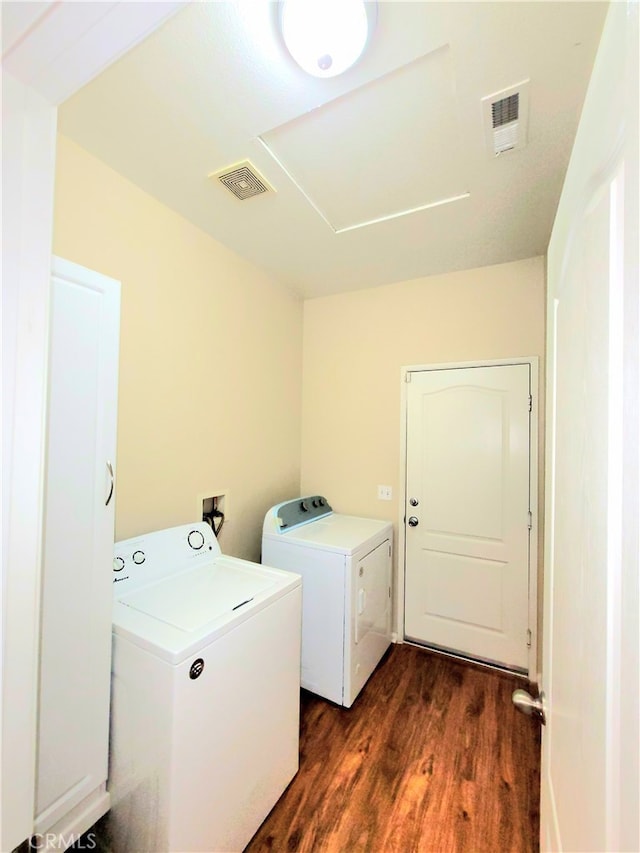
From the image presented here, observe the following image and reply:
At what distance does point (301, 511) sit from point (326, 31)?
233 centimetres

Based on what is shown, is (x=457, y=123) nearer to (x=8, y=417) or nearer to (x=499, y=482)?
(x=8, y=417)

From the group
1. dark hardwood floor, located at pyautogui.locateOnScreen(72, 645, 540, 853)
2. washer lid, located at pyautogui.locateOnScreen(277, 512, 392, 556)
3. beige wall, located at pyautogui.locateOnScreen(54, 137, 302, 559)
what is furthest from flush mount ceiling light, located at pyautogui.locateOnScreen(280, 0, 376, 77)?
dark hardwood floor, located at pyautogui.locateOnScreen(72, 645, 540, 853)

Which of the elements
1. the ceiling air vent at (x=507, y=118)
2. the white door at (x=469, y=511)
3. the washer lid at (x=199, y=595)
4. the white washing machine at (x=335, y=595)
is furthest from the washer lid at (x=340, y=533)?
the ceiling air vent at (x=507, y=118)

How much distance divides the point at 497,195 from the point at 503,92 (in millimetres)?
577

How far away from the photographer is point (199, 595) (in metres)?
1.45

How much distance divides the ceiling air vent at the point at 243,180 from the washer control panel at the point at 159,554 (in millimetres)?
1672

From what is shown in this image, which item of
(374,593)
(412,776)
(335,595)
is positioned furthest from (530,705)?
(374,593)

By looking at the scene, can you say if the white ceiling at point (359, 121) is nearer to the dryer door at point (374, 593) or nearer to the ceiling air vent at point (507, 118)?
the ceiling air vent at point (507, 118)

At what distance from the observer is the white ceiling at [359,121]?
40.2 inches

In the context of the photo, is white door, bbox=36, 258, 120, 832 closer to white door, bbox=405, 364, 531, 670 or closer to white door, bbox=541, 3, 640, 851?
white door, bbox=541, 3, 640, 851

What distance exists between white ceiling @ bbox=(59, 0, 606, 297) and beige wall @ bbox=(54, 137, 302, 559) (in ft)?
0.65

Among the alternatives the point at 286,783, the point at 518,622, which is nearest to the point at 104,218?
the point at 286,783

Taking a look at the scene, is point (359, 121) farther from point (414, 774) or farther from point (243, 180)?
point (414, 774)

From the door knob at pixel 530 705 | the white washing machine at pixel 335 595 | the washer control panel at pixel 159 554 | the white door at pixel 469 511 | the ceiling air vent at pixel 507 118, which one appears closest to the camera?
the door knob at pixel 530 705
